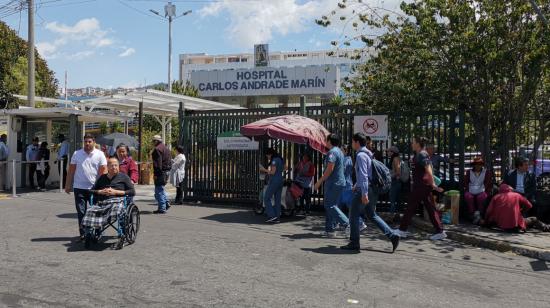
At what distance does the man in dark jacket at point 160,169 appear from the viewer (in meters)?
11.3

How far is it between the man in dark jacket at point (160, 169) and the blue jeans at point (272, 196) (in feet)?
7.89

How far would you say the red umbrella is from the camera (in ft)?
34.0

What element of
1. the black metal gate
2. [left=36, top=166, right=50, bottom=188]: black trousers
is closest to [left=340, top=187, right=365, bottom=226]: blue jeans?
the black metal gate

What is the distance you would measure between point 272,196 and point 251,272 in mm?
4208

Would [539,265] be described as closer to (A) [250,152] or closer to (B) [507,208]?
(B) [507,208]

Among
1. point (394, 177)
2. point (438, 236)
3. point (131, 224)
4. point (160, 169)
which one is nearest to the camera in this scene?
point (131, 224)

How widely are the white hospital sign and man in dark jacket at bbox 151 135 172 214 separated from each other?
83.8 ft

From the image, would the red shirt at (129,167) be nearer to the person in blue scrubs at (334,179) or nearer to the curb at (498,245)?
the person in blue scrubs at (334,179)

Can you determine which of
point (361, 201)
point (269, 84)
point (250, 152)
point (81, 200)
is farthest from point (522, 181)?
point (269, 84)

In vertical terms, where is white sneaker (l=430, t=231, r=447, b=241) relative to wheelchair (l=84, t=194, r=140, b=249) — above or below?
below

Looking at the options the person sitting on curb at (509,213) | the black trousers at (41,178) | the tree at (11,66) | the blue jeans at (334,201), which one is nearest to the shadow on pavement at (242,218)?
the blue jeans at (334,201)

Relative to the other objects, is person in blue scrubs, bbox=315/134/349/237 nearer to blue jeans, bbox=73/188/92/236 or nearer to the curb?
the curb

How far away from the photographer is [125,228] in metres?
7.71

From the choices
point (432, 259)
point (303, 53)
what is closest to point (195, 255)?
point (432, 259)
